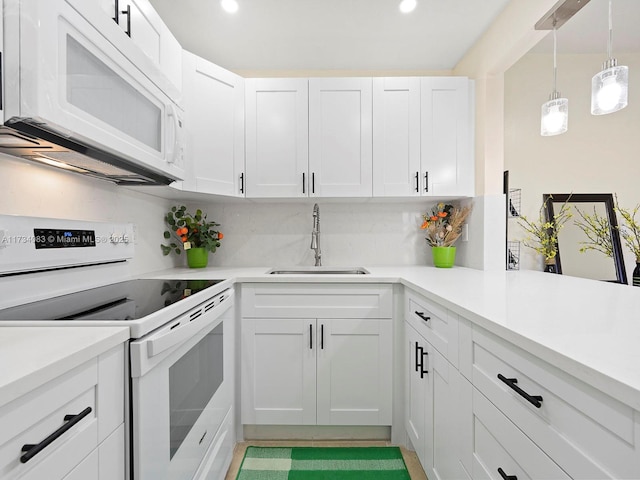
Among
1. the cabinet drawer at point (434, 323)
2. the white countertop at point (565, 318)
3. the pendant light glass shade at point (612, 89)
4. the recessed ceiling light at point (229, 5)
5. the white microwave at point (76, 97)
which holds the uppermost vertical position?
the recessed ceiling light at point (229, 5)

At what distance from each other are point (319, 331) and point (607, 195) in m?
2.33

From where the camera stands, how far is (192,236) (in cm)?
228

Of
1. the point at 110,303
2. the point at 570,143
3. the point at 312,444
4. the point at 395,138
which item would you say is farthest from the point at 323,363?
the point at 570,143

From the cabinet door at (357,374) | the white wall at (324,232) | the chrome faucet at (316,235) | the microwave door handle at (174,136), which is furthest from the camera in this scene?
the white wall at (324,232)

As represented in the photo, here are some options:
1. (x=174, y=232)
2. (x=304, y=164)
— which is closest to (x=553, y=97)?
(x=304, y=164)

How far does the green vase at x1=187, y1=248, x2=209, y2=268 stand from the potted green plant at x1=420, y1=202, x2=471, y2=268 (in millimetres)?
1561

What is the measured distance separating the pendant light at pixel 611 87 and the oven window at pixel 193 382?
1.95 meters

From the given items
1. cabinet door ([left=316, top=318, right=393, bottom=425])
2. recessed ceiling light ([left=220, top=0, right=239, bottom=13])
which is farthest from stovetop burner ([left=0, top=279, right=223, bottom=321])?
recessed ceiling light ([left=220, top=0, right=239, bottom=13])

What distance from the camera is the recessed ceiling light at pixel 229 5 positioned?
68.9 inches

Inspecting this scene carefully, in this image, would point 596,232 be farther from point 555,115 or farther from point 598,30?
point 598,30

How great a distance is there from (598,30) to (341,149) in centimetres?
182

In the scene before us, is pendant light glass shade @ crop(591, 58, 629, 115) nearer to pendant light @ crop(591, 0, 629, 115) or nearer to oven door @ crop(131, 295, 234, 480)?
pendant light @ crop(591, 0, 629, 115)

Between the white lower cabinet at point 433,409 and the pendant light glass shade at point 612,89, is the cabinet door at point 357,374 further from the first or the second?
the pendant light glass shade at point 612,89

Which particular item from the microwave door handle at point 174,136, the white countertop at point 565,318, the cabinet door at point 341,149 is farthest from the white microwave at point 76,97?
the white countertop at point 565,318
